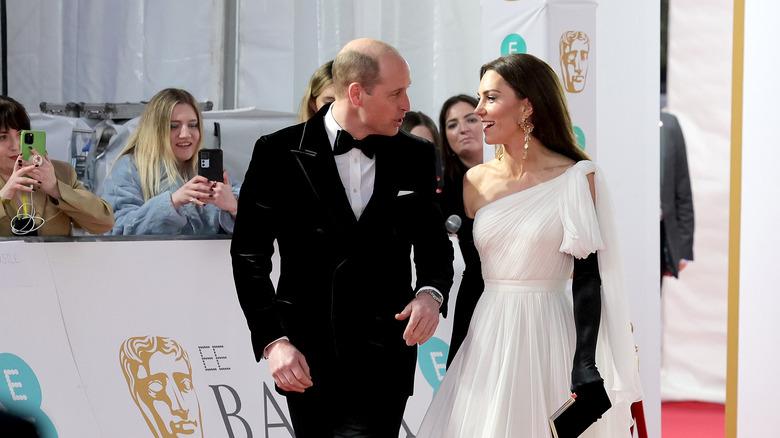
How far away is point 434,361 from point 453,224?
52.9 inches

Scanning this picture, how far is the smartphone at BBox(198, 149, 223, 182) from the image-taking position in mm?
3805

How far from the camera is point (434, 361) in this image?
3.98 meters

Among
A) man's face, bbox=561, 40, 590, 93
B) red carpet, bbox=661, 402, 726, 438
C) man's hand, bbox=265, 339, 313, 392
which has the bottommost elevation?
red carpet, bbox=661, 402, 726, 438

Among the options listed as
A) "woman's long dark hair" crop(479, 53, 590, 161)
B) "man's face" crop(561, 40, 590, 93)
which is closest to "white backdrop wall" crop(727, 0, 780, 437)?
"man's face" crop(561, 40, 590, 93)

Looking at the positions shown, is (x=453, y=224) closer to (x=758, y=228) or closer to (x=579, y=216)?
(x=579, y=216)

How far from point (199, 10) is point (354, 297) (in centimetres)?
402

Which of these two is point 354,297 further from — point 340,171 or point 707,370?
point 707,370

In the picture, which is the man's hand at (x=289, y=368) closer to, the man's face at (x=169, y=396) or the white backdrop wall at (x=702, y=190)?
the man's face at (x=169, y=396)

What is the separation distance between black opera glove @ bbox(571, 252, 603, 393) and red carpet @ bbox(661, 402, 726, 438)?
3.16 meters

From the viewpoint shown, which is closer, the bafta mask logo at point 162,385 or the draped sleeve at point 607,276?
the draped sleeve at point 607,276

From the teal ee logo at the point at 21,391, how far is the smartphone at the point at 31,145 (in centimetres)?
82

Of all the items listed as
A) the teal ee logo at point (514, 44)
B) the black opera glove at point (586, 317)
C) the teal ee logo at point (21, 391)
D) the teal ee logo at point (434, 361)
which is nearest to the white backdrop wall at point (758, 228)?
the teal ee logo at point (514, 44)

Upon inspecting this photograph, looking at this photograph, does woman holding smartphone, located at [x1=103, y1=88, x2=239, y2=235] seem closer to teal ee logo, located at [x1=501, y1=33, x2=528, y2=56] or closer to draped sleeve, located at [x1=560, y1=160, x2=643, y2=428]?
teal ee logo, located at [x1=501, y1=33, x2=528, y2=56]

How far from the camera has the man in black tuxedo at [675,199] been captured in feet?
17.7
